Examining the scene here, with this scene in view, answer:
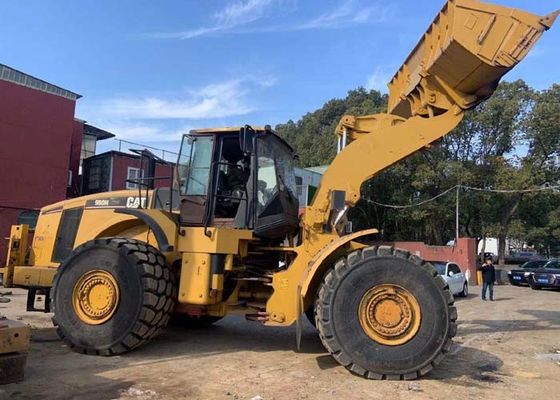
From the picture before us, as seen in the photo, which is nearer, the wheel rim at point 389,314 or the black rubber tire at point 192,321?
the wheel rim at point 389,314

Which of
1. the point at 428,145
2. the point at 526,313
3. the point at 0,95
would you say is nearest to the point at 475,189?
the point at 526,313

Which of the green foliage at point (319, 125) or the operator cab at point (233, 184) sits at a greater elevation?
the green foliage at point (319, 125)

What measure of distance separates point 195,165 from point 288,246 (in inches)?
73.9

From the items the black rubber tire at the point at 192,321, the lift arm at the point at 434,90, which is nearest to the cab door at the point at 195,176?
the lift arm at the point at 434,90

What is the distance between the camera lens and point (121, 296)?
7.48m

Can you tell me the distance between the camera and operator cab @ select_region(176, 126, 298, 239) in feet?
26.4

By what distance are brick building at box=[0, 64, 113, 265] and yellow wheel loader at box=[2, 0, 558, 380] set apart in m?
16.4

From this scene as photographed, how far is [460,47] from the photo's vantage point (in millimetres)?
7188

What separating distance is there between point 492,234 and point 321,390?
39038 mm

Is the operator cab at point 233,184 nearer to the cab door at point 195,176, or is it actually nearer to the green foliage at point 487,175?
the cab door at point 195,176

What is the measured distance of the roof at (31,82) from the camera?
82.2ft

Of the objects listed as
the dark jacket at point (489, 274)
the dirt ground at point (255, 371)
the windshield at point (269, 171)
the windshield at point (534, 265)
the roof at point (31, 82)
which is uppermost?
the roof at point (31, 82)

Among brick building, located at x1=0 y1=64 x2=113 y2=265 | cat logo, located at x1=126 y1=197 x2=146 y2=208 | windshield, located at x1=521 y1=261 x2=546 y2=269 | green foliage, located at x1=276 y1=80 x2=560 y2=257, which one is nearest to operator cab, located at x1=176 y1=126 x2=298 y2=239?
cat logo, located at x1=126 y1=197 x2=146 y2=208

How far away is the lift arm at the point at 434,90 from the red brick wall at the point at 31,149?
63.8 ft
